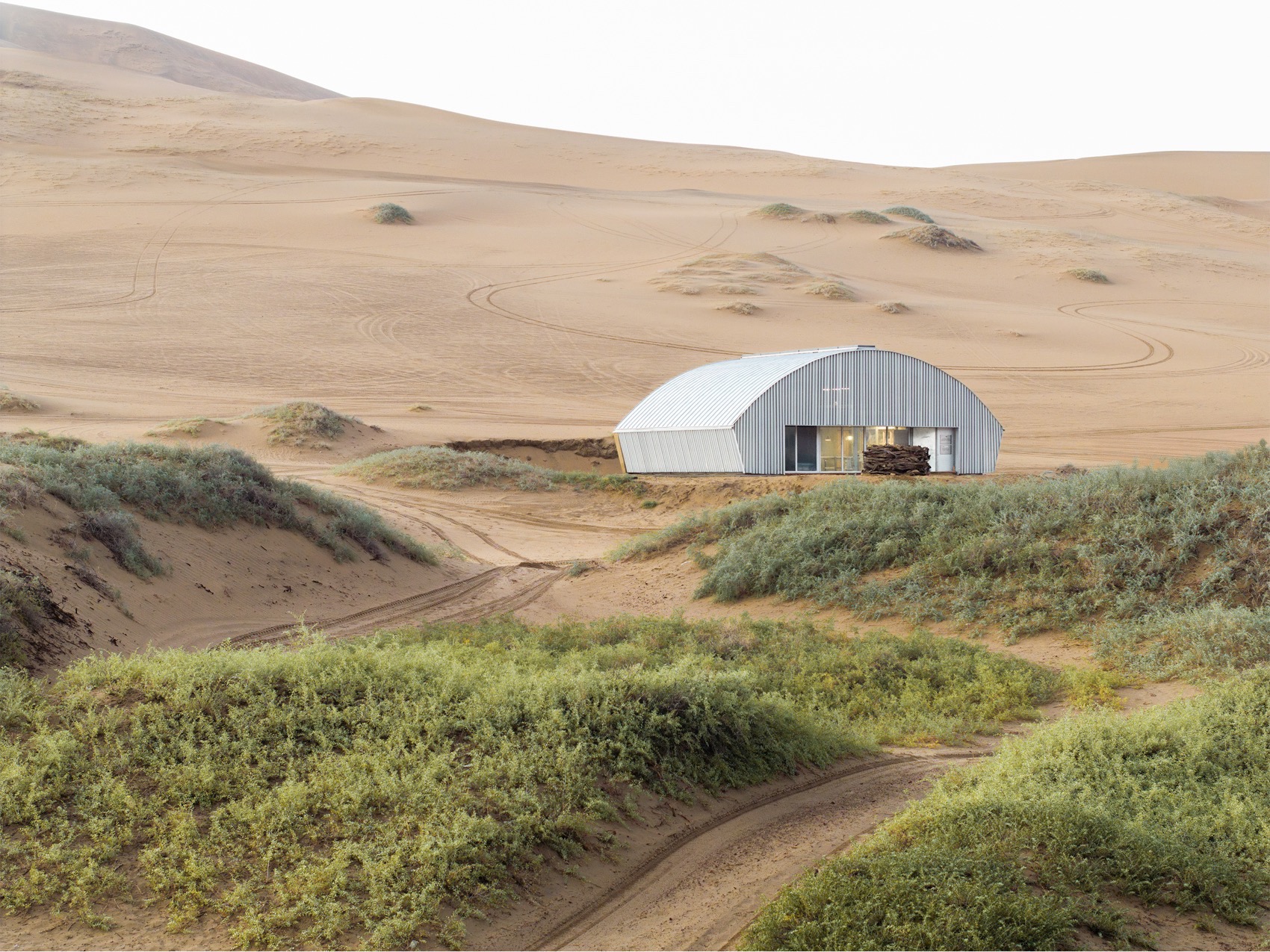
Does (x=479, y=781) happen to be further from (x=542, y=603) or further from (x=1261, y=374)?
(x=1261, y=374)

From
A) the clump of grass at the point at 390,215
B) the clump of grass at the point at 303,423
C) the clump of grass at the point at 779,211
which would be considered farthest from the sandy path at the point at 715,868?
the clump of grass at the point at 779,211

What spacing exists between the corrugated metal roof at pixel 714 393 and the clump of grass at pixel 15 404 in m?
17.2

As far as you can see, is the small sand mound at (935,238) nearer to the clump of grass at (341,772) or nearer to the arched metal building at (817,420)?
the arched metal building at (817,420)

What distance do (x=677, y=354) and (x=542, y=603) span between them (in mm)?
31162

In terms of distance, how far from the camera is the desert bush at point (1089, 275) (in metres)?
65.9

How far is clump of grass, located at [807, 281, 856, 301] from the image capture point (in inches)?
2243

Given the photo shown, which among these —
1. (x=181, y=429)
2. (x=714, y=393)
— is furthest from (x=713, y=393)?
(x=181, y=429)

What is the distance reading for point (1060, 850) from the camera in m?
6.32

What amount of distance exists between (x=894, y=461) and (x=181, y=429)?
1875cm

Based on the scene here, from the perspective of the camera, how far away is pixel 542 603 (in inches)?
659

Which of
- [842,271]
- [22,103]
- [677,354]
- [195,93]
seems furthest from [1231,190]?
[22,103]

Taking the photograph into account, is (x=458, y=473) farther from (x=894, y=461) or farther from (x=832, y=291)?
(x=832, y=291)

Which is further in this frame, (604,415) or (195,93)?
(195,93)

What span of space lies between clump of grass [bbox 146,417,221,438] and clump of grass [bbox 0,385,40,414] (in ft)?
15.6
